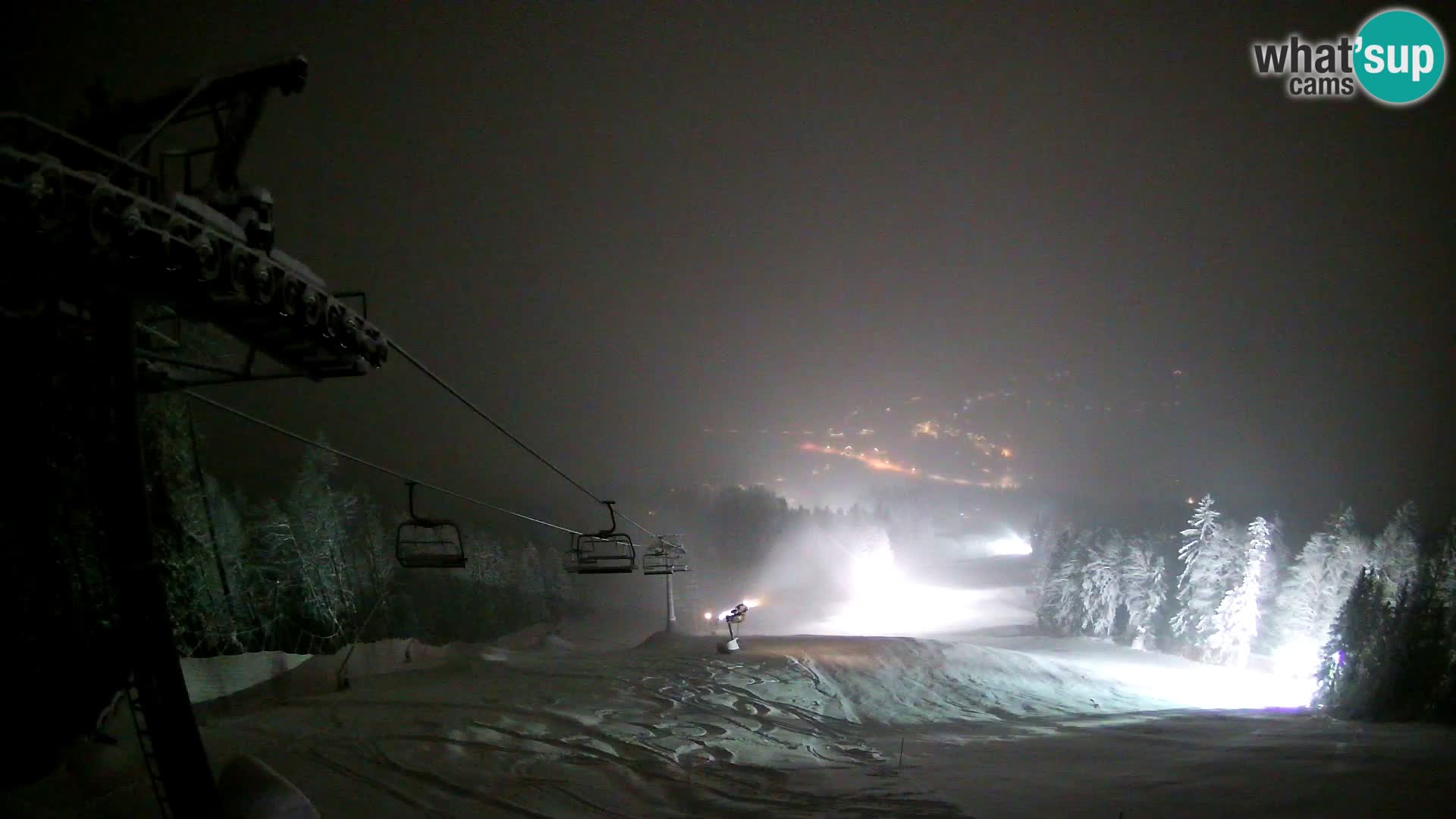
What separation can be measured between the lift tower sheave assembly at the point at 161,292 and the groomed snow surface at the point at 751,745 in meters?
3.07

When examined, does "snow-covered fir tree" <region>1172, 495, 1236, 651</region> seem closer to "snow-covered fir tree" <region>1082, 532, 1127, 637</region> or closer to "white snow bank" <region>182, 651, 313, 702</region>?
"snow-covered fir tree" <region>1082, 532, 1127, 637</region>

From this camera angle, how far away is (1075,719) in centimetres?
2119

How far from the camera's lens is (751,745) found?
15891 millimetres

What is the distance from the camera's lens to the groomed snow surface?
34.9 ft

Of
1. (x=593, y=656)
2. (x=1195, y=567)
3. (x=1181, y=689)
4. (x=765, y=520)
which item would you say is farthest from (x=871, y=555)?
(x=593, y=656)

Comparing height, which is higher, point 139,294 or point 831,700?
point 139,294

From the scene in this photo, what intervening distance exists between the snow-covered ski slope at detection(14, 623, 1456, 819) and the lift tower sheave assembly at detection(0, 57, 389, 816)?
331 cm

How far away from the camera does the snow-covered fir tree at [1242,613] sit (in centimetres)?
4538

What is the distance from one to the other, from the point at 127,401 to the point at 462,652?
23.9 m

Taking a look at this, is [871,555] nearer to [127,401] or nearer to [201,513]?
[201,513]

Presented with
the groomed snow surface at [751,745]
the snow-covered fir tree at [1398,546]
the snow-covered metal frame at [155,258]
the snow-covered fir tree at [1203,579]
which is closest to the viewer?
the snow-covered metal frame at [155,258]

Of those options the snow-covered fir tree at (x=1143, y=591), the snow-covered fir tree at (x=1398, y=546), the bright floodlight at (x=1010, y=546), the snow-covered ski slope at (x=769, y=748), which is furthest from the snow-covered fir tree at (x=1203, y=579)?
the bright floodlight at (x=1010, y=546)

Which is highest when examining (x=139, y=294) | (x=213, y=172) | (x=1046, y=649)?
(x=213, y=172)

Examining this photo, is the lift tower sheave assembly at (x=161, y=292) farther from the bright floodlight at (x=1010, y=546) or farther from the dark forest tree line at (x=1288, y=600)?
the bright floodlight at (x=1010, y=546)
